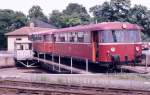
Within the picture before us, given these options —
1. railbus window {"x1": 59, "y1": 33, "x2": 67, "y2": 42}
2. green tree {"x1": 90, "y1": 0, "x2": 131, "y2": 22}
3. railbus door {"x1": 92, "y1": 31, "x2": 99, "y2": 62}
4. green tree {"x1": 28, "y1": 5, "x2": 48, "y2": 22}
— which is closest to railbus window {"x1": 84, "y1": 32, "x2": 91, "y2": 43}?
railbus door {"x1": 92, "y1": 31, "x2": 99, "y2": 62}

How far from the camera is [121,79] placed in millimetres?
17891

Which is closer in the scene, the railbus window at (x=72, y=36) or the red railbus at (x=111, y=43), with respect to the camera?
the red railbus at (x=111, y=43)

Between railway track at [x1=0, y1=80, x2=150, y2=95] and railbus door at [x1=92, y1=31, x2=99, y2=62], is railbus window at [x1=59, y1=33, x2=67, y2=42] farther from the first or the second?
railway track at [x1=0, y1=80, x2=150, y2=95]

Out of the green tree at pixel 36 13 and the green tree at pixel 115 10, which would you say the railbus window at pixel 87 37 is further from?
the green tree at pixel 36 13

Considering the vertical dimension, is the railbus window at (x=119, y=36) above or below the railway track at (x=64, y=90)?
above

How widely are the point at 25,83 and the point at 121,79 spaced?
4.10 m

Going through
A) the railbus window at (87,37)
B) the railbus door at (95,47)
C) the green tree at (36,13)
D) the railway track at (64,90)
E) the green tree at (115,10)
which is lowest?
the railway track at (64,90)

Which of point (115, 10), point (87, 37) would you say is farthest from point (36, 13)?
point (87, 37)

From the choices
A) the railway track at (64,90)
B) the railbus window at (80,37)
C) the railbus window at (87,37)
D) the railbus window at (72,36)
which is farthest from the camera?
the railbus window at (72,36)

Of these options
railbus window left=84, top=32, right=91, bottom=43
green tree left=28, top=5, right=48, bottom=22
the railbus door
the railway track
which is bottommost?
the railway track

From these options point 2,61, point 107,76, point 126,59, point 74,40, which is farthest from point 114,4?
point 107,76

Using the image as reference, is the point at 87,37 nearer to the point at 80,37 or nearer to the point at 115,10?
the point at 80,37

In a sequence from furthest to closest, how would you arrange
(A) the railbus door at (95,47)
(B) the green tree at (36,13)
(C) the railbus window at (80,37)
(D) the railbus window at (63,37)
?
(B) the green tree at (36,13), (D) the railbus window at (63,37), (C) the railbus window at (80,37), (A) the railbus door at (95,47)

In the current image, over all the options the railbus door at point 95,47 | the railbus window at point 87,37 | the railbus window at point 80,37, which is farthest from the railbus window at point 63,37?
the railbus door at point 95,47
